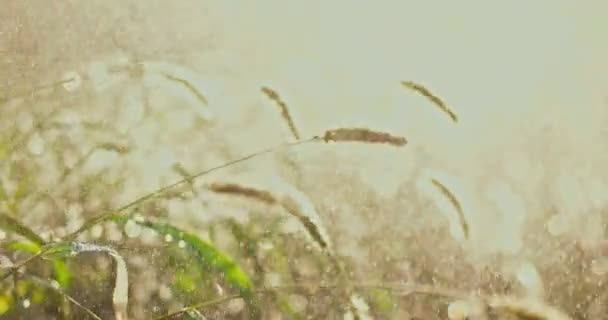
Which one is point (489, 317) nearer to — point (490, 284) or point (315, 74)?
point (490, 284)

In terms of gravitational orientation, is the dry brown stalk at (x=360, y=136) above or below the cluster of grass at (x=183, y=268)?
above

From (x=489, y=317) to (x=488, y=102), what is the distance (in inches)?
9.5

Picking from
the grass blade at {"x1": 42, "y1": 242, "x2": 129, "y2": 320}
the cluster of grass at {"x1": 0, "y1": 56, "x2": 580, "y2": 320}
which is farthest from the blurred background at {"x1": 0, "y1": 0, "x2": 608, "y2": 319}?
the grass blade at {"x1": 42, "y1": 242, "x2": 129, "y2": 320}

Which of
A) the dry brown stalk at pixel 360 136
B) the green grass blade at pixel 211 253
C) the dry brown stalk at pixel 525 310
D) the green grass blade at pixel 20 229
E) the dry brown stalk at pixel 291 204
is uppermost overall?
the dry brown stalk at pixel 525 310

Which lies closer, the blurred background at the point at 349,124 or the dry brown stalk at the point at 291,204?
the dry brown stalk at the point at 291,204

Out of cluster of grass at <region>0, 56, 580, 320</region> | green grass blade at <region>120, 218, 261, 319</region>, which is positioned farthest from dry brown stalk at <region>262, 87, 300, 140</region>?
green grass blade at <region>120, 218, 261, 319</region>

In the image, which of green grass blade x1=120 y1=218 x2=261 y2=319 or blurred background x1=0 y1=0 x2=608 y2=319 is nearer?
green grass blade x1=120 y1=218 x2=261 y2=319

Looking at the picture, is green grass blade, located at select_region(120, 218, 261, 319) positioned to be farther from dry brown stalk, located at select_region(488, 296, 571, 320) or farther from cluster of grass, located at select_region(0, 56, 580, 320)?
dry brown stalk, located at select_region(488, 296, 571, 320)

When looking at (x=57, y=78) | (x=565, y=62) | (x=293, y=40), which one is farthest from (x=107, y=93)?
(x=565, y=62)

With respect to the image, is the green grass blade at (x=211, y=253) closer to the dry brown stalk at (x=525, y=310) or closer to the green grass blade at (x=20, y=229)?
the green grass blade at (x=20, y=229)

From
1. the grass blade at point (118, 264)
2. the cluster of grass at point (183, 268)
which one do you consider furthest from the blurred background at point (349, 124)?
the grass blade at point (118, 264)

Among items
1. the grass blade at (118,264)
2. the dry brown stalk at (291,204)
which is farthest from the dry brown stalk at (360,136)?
the grass blade at (118,264)

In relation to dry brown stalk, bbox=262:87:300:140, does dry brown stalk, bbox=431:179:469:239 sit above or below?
above

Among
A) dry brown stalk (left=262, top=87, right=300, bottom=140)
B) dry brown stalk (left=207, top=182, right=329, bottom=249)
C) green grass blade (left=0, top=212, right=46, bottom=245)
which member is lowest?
green grass blade (left=0, top=212, right=46, bottom=245)
